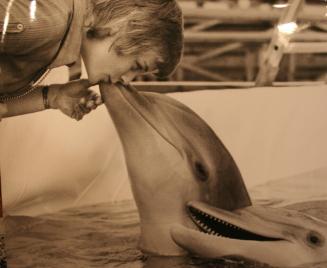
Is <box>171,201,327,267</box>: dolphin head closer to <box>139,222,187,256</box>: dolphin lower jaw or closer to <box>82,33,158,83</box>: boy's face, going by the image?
<box>139,222,187,256</box>: dolphin lower jaw

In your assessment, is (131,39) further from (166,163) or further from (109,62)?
(166,163)

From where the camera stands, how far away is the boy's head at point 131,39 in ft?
7.41

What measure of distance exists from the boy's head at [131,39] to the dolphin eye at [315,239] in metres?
0.82

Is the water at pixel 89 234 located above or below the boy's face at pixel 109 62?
below

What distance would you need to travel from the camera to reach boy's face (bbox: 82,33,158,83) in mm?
2277

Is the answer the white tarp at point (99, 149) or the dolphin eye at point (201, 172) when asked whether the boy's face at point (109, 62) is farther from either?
the dolphin eye at point (201, 172)

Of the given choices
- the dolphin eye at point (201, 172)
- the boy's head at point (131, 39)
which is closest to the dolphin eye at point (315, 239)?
the dolphin eye at point (201, 172)

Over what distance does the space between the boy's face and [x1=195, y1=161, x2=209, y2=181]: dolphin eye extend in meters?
0.41

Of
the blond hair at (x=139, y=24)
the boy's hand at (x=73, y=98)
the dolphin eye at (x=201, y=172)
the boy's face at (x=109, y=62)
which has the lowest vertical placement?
the dolphin eye at (x=201, y=172)

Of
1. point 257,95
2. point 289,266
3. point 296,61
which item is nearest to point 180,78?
point 257,95

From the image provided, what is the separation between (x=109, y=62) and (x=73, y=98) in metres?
0.20

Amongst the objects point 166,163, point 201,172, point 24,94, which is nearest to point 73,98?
point 24,94

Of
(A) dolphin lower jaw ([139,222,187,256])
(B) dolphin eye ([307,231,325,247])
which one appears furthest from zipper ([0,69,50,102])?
(B) dolphin eye ([307,231,325,247])

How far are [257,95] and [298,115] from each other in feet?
0.61
